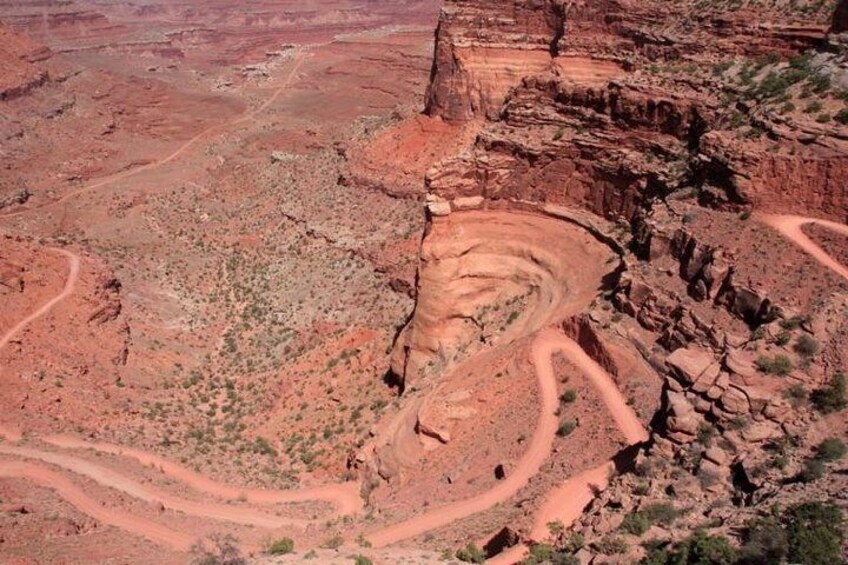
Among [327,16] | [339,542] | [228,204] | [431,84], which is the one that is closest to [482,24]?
[431,84]

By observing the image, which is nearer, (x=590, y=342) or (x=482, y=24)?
(x=590, y=342)

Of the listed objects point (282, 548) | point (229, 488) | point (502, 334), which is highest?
point (502, 334)

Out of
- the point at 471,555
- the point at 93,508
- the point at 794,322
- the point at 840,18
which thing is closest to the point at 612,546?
the point at 471,555

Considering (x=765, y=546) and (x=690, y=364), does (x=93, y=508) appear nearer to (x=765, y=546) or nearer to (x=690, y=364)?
(x=690, y=364)

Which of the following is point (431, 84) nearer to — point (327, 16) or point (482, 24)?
point (482, 24)

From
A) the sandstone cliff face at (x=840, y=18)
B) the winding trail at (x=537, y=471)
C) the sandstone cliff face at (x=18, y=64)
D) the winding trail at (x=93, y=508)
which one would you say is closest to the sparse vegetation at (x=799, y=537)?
the winding trail at (x=537, y=471)

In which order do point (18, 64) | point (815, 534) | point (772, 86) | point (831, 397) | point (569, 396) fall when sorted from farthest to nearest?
point (18, 64), point (772, 86), point (569, 396), point (831, 397), point (815, 534)

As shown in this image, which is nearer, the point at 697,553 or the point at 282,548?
the point at 697,553
